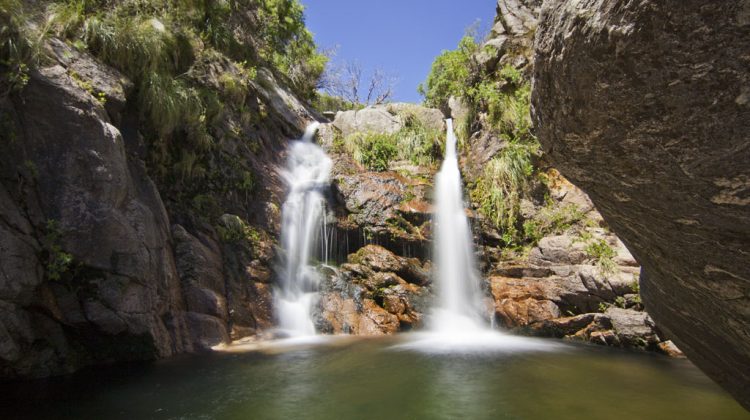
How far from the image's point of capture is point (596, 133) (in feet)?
6.23

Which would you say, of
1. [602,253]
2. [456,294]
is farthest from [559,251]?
[456,294]

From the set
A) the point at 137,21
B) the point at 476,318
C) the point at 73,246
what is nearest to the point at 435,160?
the point at 476,318

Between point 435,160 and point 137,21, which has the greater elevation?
point 137,21

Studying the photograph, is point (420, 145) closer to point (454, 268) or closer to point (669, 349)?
point (454, 268)

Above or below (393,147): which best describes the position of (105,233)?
below

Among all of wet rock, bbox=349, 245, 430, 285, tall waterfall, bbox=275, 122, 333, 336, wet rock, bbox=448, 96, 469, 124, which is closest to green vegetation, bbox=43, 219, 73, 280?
tall waterfall, bbox=275, 122, 333, 336

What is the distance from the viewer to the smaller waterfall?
10328mm

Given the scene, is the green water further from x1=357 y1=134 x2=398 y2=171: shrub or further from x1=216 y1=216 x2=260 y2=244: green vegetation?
x1=357 y1=134 x2=398 y2=171: shrub

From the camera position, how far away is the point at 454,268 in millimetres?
11141

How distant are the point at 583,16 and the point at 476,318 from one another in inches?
375

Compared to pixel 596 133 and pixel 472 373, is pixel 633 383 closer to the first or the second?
pixel 472 373

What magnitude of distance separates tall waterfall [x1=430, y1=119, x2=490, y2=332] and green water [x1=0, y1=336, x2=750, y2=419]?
10.6 feet

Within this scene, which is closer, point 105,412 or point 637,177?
point 637,177

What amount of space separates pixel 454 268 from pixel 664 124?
974 centimetres
